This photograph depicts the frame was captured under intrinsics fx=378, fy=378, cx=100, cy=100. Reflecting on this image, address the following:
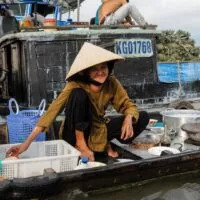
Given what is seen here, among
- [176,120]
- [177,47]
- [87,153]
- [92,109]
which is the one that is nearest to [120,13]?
[177,47]

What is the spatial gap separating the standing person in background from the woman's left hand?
Answer: 2.25m

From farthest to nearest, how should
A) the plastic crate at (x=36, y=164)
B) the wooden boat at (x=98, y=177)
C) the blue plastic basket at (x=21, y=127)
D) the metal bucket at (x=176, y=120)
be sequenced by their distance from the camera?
the metal bucket at (x=176, y=120), the blue plastic basket at (x=21, y=127), the plastic crate at (x=36, y=164), the wooden boat at (x=98, y=177)

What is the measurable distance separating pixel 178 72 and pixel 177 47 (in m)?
1.10

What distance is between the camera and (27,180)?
238cm

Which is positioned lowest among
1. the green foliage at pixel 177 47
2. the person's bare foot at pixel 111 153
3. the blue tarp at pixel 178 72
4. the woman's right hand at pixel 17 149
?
the person's bare foot at pixel 111 153

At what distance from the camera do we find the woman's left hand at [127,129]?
129 inches

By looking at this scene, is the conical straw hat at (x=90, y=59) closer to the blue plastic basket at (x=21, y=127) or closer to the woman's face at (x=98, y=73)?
the woman's face at (x=98, y=73)

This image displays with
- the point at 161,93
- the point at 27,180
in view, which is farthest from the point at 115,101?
the point at 161,93

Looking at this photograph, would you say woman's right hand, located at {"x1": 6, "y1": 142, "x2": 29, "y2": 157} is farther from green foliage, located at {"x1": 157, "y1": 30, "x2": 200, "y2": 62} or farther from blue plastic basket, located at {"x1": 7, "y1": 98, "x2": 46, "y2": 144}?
green foliage, located at {"x1": 157, "y1": 30, "x2": 200, "y2": 62}

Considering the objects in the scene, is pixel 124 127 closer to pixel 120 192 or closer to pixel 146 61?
pixel 120 192

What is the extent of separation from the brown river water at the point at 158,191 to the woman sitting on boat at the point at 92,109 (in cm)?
47

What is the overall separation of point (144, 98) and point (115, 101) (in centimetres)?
206

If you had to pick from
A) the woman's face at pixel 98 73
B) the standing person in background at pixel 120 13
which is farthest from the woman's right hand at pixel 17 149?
the standing person in background at pixel 120 13

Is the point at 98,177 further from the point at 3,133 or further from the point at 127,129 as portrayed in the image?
the point at 3,133
